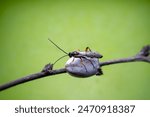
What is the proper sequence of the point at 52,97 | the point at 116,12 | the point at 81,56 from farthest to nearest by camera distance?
the point at 116,12
the point at 52,97
the point at 81,56

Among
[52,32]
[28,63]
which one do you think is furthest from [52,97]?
[52,32]

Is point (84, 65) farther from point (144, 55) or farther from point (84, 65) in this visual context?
point (144, 55)

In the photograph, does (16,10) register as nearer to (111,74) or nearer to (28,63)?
(28,63)

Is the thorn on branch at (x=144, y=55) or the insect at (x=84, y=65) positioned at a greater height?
the thorn on branch at (x=144, y=55)

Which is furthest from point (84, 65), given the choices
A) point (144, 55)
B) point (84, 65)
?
point (144, 55)

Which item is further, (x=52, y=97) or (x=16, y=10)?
(x=16, y=10)

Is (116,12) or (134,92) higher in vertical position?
(116,12)

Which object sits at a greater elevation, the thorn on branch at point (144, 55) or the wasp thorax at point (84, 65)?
the thorn on branch at point (144, 55)

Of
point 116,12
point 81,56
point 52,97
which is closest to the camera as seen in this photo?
point 81,56

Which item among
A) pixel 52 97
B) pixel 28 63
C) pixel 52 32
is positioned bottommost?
pixel 52 97

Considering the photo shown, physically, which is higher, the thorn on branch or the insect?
the thorn on branch

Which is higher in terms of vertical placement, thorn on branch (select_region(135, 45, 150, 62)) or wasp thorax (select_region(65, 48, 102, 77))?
thorn on branch (select_region(135, 45, 150, 62))
